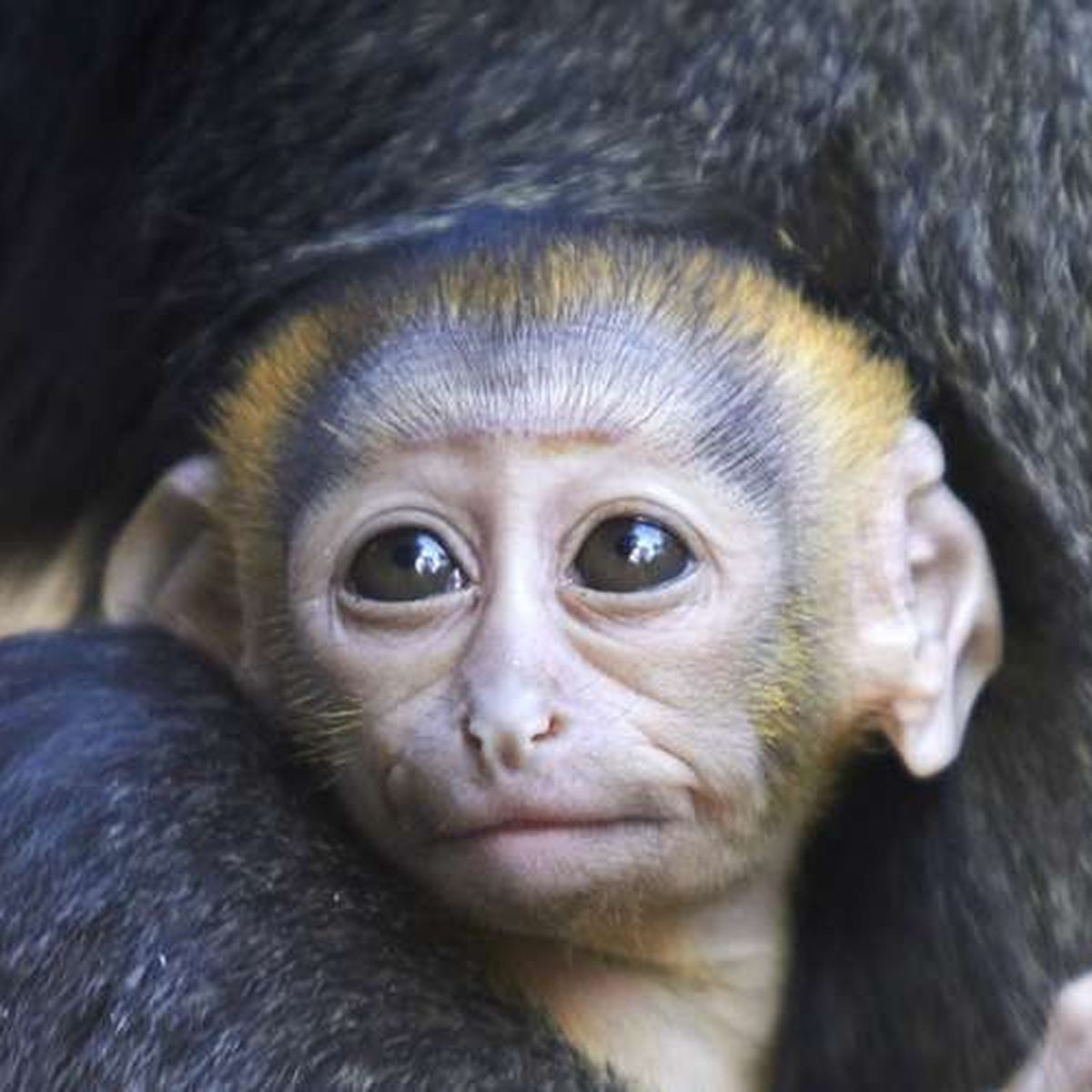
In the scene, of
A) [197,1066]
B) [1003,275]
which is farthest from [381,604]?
[1003,275]

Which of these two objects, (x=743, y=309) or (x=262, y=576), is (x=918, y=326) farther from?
(x=262, y=576)

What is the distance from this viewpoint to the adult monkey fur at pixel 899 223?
320 cm

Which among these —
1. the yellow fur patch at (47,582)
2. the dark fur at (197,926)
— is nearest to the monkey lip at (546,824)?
the dark fur at (197,926)

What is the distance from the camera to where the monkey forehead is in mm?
2988

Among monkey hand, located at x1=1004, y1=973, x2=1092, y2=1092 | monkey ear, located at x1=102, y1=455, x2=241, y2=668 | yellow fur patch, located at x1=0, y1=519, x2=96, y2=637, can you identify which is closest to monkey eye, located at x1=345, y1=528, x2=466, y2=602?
monkey ear, located at x1=102, y1=455, x2=241, y2=668

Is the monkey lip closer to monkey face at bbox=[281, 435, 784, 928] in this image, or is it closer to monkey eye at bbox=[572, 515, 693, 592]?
monkey face at bbox=[281, 435, 784, 928]

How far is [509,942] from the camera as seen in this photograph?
3.11 metres

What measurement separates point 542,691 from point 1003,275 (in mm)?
567

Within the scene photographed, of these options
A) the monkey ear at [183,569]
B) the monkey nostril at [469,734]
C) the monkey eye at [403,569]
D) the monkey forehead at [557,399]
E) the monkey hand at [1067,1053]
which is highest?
the monkey forehead at [557,399]

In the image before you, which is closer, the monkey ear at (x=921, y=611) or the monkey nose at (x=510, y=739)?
the monkey nose at (x=510, y=739)

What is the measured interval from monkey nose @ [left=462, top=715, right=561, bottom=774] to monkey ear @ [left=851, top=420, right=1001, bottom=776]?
31cm

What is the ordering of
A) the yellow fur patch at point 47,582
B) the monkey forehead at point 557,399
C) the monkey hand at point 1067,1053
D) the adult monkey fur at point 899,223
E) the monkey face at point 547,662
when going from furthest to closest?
1. the yellow fur patch at point 47,582
2. the adult monkey fur at point 899,223
3. the monkey forehead at point 557,399
4. the monkey face at point 547,662
5. the monkey hand at point 1067,1053

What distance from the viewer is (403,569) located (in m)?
2.98

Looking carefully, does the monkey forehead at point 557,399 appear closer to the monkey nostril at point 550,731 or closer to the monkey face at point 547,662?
the monkey face at point 547,662
